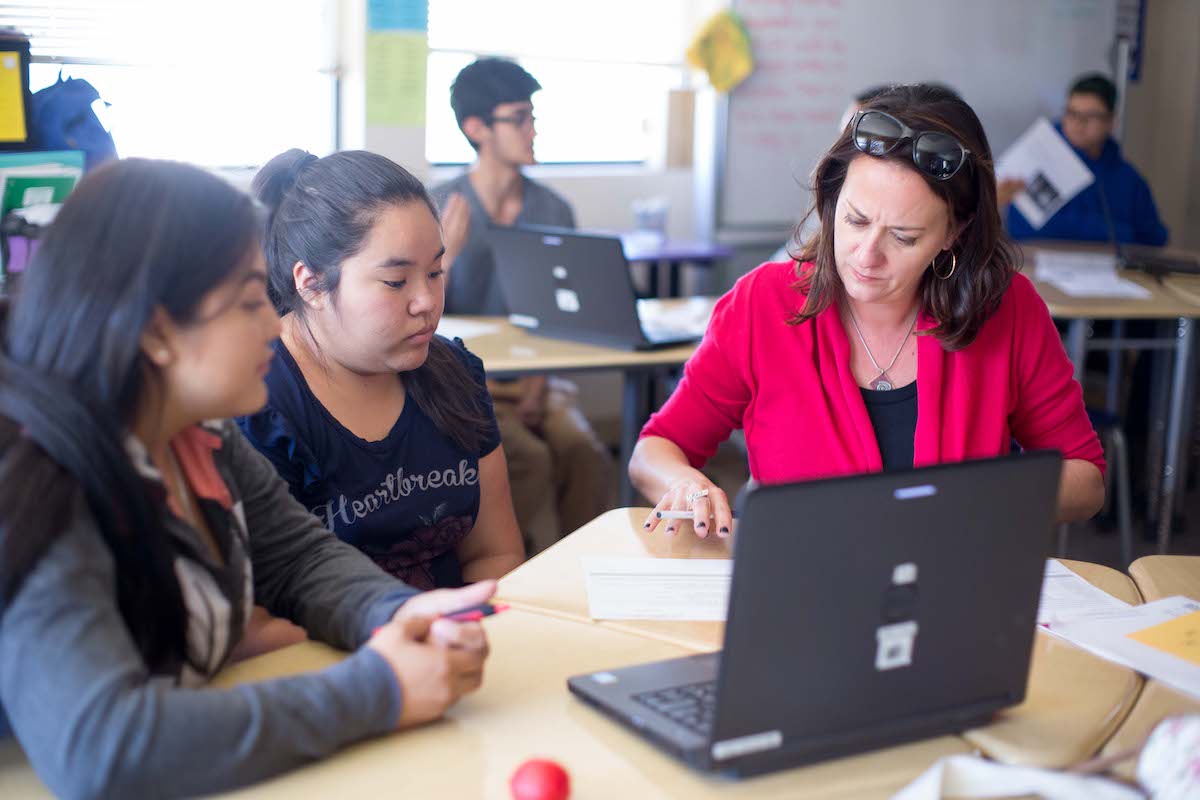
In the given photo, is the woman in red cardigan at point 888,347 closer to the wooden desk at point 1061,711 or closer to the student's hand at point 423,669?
the wooden desk at point 1061,711

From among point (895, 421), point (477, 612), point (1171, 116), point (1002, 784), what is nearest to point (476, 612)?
point (477, 612)

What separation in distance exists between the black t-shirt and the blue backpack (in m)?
1.25

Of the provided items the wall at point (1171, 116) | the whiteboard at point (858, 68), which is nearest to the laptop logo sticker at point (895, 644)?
the whiteboard at point (858, 68)

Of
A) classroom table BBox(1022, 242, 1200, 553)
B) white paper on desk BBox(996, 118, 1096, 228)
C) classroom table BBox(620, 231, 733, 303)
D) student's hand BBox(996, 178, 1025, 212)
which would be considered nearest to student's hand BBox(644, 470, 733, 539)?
classroom table BBox(1022, 242, 1200, 553)

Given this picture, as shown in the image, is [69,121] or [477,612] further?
[69,121]

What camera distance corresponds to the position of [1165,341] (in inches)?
142

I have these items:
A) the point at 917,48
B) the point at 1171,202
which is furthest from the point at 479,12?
the point at 1171,202

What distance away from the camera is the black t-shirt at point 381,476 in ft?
5.50

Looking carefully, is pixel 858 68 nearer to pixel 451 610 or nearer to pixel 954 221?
pixel 954 221

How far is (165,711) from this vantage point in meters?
0.95

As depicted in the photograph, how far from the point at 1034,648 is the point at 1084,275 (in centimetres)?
294

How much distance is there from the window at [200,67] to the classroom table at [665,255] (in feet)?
3.68

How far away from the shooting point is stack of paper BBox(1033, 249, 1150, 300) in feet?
11.8

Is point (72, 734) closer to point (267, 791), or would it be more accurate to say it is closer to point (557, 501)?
point (267, 791)
